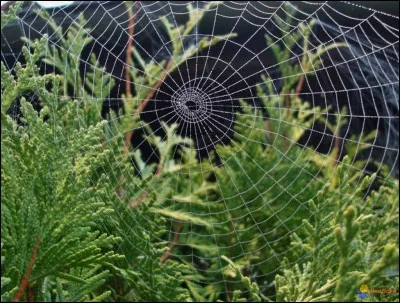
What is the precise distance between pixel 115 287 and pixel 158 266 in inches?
7.9

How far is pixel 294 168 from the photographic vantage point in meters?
3.10

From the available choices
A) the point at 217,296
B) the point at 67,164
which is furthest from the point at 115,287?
the point at 67,164

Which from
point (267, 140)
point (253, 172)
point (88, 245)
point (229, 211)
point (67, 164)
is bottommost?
point (88, 245)

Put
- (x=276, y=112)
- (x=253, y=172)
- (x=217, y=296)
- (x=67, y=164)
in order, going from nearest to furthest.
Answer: (x=67, y=164) < (x=217, y=296) < (x=253, y=172) < (x=276, y=112)

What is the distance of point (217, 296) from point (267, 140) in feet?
3.57

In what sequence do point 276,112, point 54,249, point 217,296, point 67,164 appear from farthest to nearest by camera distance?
1. point 276,112
2. point 217,296
3. point 67,164
4. point 54,249

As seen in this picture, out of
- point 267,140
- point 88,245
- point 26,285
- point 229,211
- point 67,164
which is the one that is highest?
point 267,140

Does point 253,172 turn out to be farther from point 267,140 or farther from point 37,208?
point 37,208

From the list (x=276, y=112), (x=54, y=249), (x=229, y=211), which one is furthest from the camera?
(x=276, y=112)

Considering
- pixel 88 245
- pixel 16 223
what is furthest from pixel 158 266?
pixel 16 223

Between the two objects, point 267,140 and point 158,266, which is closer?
point 158,266

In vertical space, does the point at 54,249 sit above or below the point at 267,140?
below

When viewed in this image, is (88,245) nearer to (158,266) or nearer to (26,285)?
(26,285)

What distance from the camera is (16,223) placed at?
59.8 inches
